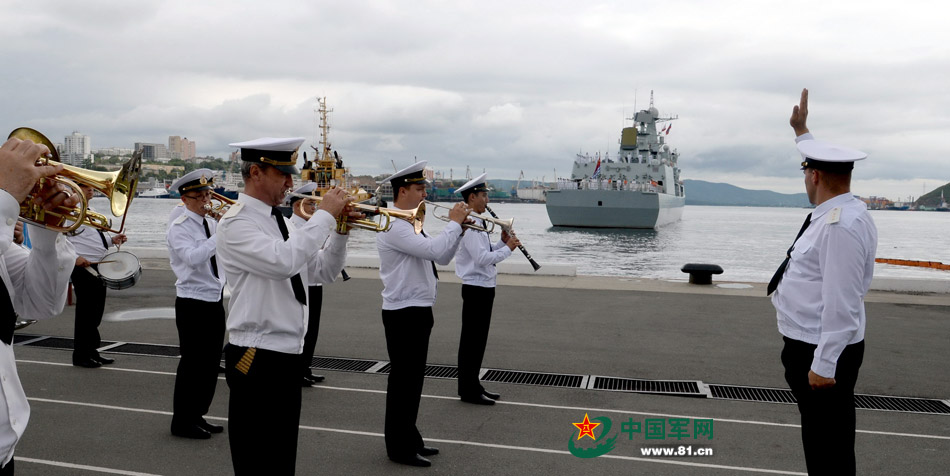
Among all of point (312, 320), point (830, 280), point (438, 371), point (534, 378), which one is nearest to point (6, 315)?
point (830, 280)

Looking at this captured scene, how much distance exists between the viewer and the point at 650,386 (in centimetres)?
743

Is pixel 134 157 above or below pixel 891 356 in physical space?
above

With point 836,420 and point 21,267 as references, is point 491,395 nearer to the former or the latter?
point 836,420

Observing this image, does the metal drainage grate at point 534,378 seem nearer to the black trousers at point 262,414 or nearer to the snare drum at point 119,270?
the snare drum at point 119,270

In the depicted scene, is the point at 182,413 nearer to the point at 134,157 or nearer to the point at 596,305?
the point at 134,157

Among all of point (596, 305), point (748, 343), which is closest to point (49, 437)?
point (748, 343)

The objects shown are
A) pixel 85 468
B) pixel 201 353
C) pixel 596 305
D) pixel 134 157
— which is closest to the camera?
pixel 134 157

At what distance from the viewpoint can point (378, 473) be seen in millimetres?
5086

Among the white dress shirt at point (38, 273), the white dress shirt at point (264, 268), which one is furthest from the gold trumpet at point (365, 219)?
the white dress shirt at point (38, 273)

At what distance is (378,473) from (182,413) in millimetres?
1873

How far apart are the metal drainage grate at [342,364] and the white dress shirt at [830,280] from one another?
5.18 meters

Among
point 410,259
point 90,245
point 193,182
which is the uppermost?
point 193,182

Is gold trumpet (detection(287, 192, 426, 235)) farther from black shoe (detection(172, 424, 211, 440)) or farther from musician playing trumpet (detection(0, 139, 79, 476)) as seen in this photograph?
black shoe (detection(172, 424, 211, 440))

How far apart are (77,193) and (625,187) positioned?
6780 cm
